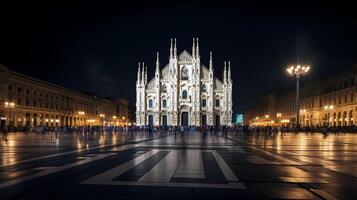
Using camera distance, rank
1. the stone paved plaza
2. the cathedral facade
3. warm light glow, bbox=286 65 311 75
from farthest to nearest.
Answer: the cathedral facade
warm light glow, bbox=286 65 311 75
the stone paved plaza

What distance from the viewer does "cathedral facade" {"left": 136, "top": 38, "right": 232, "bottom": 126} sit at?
10200 centimetres

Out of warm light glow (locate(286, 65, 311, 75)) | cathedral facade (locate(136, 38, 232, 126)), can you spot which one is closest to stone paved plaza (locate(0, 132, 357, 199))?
warm light glow (locate(286, 65, 311, 75))

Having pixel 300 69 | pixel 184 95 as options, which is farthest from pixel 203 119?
pixel 300 69

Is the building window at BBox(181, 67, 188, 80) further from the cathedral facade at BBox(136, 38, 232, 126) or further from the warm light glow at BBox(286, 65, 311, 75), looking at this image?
the warm light glow at BBox(286, 65, 311, 75)

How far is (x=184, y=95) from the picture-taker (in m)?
105

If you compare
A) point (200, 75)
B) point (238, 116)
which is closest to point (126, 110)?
point (238, 116)

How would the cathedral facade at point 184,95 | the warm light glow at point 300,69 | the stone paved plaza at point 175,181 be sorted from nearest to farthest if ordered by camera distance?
1. the stone paved plaza at point 175,181
2. the warm light glow at point 300,69
3. the cathedral facade at point 184,95

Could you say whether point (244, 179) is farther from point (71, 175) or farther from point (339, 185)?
point (71, 175)

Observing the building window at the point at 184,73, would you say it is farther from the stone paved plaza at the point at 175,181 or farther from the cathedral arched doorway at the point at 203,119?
the stone paved plaza at the point at 175,181

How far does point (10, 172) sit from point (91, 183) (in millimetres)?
3689

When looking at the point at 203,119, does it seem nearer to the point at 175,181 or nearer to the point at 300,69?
the point at 300,69

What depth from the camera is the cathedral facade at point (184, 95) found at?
102 m

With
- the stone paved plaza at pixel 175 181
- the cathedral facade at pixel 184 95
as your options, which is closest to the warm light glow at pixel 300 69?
the stone paved plaza at pixel 175 181

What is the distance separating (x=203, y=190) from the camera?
8742mm
